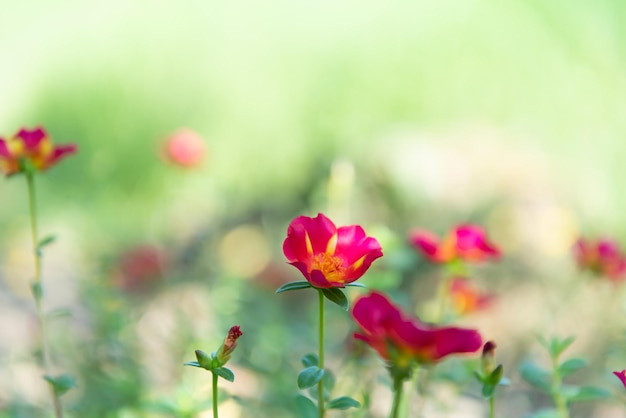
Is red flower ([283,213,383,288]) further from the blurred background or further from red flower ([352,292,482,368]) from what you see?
the blurred background

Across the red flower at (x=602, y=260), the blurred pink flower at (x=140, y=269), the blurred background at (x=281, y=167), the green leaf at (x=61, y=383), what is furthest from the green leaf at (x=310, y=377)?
the blurred pink flower at (x=140, y=269)

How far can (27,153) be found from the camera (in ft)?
2.83

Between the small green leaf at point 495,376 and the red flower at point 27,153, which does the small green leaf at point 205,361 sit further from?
the red flower at point 27,153

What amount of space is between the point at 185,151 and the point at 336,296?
999 mm

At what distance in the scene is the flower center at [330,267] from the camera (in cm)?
67

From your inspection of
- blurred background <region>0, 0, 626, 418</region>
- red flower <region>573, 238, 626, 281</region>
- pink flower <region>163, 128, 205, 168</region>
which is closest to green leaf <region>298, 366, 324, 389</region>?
blurred background <region>0, 0, 626, 418</region>

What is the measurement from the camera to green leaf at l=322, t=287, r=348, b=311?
63 centimetres

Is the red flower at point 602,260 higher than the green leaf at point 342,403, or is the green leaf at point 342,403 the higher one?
the red flower at point 602,260

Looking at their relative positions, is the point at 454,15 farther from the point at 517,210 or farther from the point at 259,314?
the point at 259,314

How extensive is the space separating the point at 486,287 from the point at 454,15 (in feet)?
4.54

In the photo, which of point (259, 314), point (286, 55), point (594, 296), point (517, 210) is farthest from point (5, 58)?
point (594, 296)

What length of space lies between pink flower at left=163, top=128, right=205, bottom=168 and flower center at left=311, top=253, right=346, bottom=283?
0.92 meters

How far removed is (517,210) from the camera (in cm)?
213

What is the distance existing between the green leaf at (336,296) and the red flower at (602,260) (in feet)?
2.28
